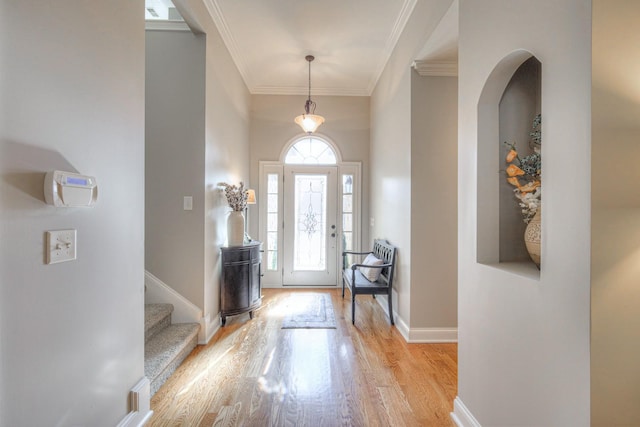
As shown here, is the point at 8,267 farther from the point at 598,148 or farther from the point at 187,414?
the point at 598,148

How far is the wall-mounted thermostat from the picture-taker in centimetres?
106

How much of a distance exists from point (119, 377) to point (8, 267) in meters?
0.89

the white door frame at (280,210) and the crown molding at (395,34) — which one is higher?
the crown molding at (395,34)

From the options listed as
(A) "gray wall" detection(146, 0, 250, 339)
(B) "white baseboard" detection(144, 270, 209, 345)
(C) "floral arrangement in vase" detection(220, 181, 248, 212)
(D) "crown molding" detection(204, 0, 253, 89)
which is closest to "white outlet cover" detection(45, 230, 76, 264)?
(A) "gray wall" detection(146, 0, 250, 339)

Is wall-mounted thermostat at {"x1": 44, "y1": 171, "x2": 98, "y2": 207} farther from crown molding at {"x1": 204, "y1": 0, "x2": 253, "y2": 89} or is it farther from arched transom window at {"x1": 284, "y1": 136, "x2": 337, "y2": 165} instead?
arched transom window at {"x1": 284, "y1": 136, "x2": 337, "y2": 165}

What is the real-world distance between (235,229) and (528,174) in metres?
A: 2.71

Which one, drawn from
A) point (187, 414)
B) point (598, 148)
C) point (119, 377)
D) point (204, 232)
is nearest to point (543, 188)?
point (598, 148)

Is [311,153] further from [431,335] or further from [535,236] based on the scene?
[535,236]

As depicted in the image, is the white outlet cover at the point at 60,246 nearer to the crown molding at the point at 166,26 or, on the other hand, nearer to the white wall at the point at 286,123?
the crown molding at the point at 166,26

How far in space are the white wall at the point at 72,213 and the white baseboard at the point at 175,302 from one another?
1026 millimetres

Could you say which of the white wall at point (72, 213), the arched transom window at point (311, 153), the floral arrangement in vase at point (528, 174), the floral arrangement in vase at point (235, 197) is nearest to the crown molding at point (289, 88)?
the arched transom window at point (311, 153)

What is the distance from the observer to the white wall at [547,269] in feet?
3.17

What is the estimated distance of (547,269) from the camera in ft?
Result: 3.67

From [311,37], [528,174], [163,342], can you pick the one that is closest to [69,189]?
[163,342]
